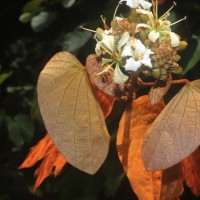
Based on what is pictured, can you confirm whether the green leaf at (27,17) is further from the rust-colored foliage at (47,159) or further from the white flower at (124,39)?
the white flower at (124,39)

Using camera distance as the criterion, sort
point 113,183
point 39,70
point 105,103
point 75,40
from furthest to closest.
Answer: point 39,70, point 75,40, point 113,183, point 105,103

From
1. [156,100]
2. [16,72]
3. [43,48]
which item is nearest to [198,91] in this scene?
[156,100]

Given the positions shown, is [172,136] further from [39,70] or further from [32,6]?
[39,70]

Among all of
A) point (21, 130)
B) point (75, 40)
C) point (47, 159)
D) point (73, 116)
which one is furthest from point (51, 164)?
point (21, 130)

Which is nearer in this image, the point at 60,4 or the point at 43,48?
the point at 60,4

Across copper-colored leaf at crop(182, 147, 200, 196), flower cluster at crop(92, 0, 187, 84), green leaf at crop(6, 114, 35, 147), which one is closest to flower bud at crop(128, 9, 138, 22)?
flower cluster at crop(92, 0, 187, 84)

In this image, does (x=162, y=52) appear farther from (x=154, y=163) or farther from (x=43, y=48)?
(x=43, y=48)
